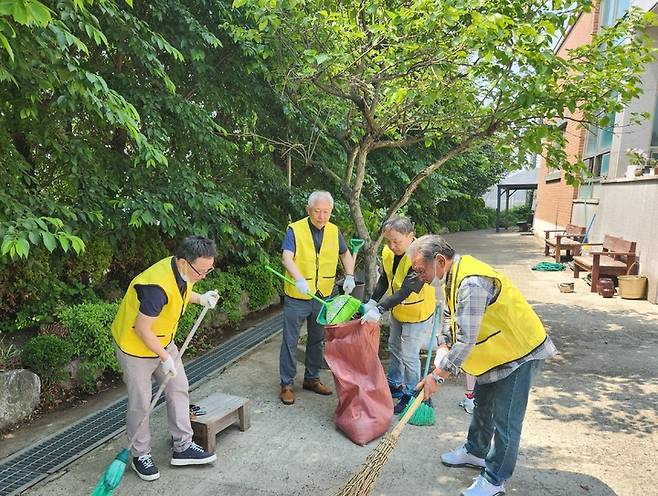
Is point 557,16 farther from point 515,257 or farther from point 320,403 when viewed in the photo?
point 515,257

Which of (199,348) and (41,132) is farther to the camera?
(199,348)

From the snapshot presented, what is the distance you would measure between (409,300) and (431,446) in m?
0.99

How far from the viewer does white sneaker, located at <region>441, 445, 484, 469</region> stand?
3068 millimetres

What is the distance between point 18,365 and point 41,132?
1894mm

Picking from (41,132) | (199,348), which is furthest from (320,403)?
(41,132)

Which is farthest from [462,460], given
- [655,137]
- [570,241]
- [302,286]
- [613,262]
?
[570,241]

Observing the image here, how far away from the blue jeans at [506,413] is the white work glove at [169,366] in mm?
1715

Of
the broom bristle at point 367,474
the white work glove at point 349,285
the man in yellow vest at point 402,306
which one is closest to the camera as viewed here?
the broom bristle at point 367,474

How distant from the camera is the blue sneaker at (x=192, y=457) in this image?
306cm

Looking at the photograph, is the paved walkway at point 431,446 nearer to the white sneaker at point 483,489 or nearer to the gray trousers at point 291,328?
the white sneaker at point 483,489

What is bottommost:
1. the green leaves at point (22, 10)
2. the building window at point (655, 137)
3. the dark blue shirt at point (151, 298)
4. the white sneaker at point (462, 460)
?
the white sneaker at point (462, 460)

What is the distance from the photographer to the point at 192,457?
307 centimetres

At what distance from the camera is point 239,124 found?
6742 millimetres

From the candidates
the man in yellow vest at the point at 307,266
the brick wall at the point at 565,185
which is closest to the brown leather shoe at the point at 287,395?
the man in yellow vest at the point at 307,266
